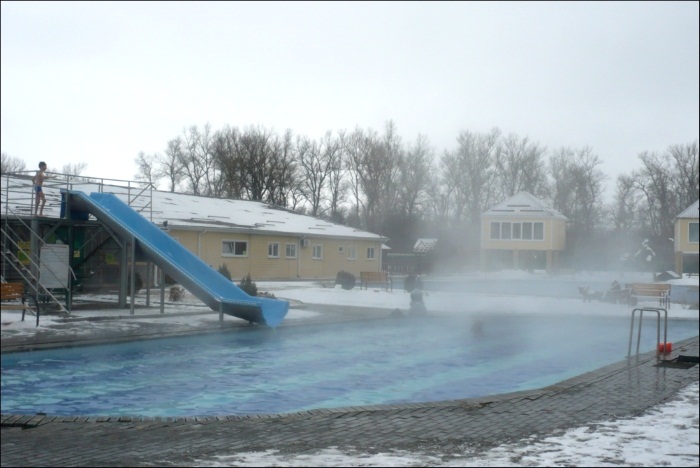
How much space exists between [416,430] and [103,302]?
43.9 feet

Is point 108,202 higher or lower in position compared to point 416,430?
higher

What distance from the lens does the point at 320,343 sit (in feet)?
43.8

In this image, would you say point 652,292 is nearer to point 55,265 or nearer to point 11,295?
point 55,265

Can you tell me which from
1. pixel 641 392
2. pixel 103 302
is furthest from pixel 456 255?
pixel 641 392

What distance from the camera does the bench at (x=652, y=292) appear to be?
20875 millimetres

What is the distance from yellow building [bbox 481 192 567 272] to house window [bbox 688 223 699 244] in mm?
10746

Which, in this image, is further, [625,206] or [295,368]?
[625,206]

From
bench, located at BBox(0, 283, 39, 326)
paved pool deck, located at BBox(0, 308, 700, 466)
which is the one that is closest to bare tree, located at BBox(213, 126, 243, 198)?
bench, located at BBox(0, 283, 39, 326)

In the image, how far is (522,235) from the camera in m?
41.2

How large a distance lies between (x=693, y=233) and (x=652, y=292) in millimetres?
7262

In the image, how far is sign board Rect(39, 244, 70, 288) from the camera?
15.8 m

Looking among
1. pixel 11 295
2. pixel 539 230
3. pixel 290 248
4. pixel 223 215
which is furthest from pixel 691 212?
pixel 11 295

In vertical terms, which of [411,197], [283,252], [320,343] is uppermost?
[411,197]

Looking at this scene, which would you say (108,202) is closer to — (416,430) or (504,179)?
(416,430)
